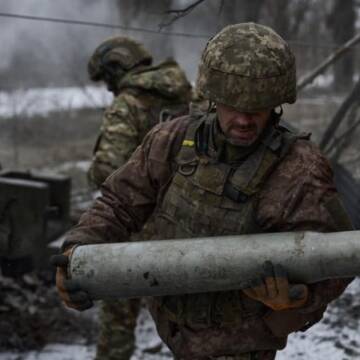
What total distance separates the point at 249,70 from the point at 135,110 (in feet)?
5.64

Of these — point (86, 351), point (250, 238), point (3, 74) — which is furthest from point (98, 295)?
point (3, 74)

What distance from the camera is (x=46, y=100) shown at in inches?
570

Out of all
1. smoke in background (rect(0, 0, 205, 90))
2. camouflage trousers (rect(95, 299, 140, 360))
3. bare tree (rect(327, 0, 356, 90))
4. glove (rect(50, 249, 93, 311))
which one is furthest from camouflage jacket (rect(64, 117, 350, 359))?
bare tree (rect(327, 0, 356, 90))

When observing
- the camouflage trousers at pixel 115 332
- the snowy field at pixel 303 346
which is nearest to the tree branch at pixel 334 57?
the snowy field at pixel 303 346

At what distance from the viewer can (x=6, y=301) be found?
176 inches

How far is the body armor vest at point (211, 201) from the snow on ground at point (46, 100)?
7951 millimetres

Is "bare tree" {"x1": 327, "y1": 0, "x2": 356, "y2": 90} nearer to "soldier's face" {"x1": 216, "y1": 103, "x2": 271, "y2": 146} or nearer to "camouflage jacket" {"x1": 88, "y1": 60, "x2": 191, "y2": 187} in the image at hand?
"camouflage jacket" {"x1": 88, "y1": 60, "x2": 191, "y2": 187}

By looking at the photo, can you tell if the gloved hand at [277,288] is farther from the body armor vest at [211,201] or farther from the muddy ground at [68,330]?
the muddy ground at [68,330]

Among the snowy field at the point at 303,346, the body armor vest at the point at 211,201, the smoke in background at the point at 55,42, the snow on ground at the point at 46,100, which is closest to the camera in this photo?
the body armor vest at the point at 211,201

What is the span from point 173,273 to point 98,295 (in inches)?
10.8

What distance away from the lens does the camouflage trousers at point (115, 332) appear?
3.57m

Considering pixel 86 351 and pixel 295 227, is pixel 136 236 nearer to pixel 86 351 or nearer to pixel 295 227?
pixel 86 351

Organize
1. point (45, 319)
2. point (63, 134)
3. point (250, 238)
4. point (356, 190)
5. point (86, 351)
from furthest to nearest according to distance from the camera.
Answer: point (63, 134) < point (45, 319) < point (86, 351) < point (356, 190) < point (250, 238)

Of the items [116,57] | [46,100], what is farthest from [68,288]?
[46,100]
